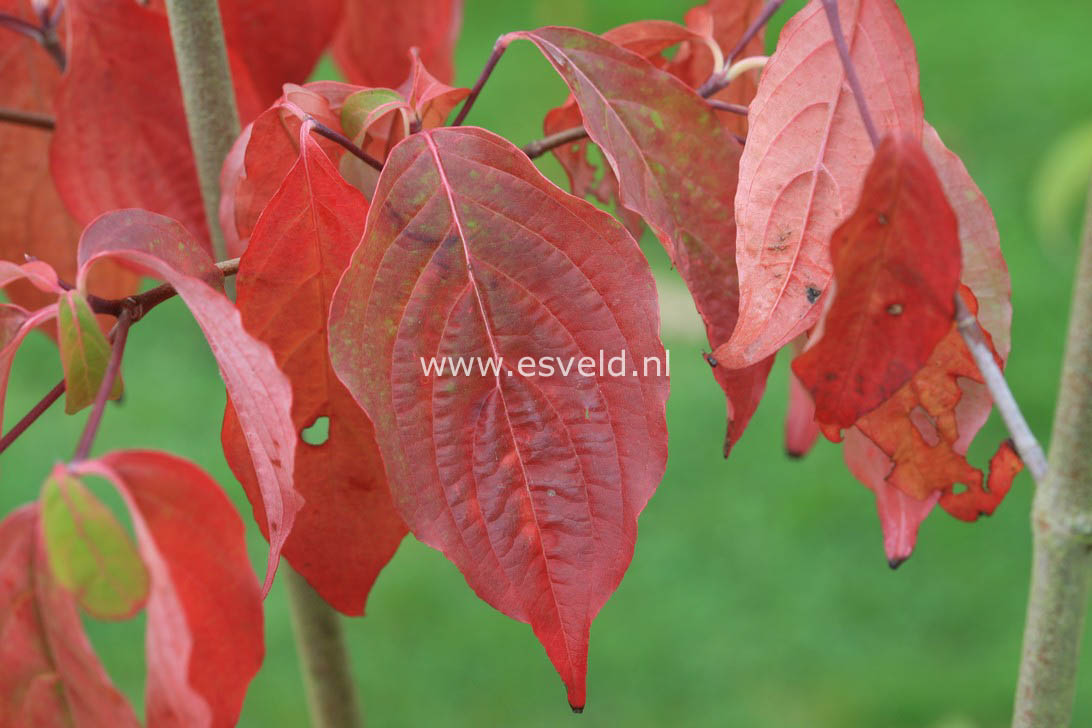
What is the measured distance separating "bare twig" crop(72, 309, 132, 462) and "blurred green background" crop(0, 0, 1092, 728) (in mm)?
1360

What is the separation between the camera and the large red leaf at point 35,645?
43 centimetres

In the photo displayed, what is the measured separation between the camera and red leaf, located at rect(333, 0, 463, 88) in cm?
80

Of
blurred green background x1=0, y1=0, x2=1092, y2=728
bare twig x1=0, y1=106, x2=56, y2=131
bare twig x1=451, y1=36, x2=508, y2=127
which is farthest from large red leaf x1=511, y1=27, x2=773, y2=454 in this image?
blurred green background x1=0, y1=0, x2=1092, y2=728

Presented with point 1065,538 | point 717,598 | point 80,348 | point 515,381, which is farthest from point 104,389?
point 717,598

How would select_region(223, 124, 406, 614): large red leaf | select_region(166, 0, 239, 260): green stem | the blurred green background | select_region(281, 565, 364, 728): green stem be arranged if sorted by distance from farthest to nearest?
the blurred green background → select_region(281, 565, 364, 728): green stem → select_region(166, 0, 239, 260): green stem → select_region(223, 124, 406, 614): large red leaf

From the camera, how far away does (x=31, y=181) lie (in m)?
0.77

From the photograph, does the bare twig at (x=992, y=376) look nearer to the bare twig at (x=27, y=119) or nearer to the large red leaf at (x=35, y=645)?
the large red leaf at (x=35, y=645)

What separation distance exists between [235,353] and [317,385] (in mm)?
113

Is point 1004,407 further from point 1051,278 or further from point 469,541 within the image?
point 1051,278

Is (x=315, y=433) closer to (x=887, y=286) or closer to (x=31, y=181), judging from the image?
(x=31, y=181)

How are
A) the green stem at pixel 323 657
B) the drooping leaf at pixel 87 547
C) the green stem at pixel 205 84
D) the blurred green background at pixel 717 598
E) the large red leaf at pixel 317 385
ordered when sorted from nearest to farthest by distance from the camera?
1. the drooping leaf at pixel 87 547
2. the large red leaf at pixel 317 385
3. the green stem at pixel 205 84
4. the green stem at pixel 323 657
5. the blurred green background at pixel 717 598

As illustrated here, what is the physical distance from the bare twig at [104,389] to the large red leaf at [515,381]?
4.0 inches

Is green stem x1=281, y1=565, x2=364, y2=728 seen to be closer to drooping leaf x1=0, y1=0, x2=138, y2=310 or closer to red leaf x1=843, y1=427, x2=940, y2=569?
drooping leaf x1=0, y1=0, x2=138, y2=310

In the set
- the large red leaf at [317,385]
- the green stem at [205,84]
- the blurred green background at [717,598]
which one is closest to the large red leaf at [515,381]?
the large red leaf at [317,385]
